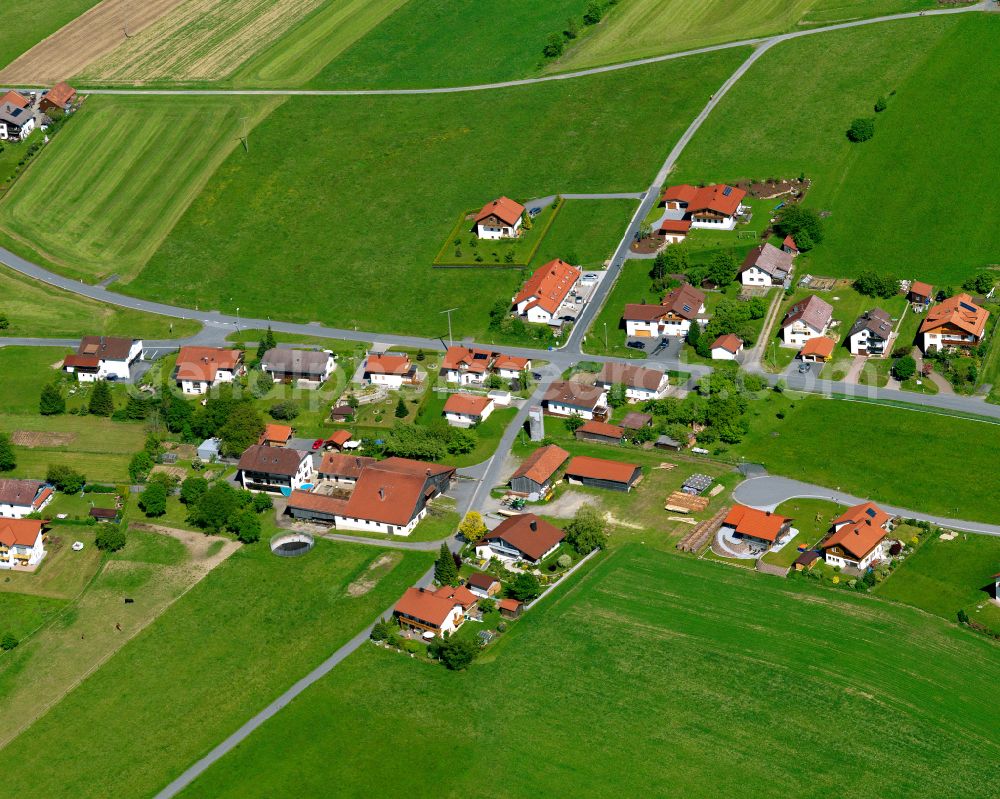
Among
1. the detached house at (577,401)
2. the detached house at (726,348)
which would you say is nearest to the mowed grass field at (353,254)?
the detached house at (577,401)

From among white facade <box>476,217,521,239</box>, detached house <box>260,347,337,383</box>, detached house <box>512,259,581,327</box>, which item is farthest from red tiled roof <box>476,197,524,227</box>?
detached house <box>260,347,337,383</box>

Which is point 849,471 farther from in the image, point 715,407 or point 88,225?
point 88,225

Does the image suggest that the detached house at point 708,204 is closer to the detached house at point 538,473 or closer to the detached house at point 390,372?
the detached house at point 390,372

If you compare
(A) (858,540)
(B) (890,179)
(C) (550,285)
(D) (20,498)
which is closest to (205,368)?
(D) (20,498)

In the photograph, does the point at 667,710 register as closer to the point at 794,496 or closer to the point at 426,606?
the point at 426,606

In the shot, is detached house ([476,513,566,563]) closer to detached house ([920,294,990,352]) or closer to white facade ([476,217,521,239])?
detached house ([920,294,990,352])
